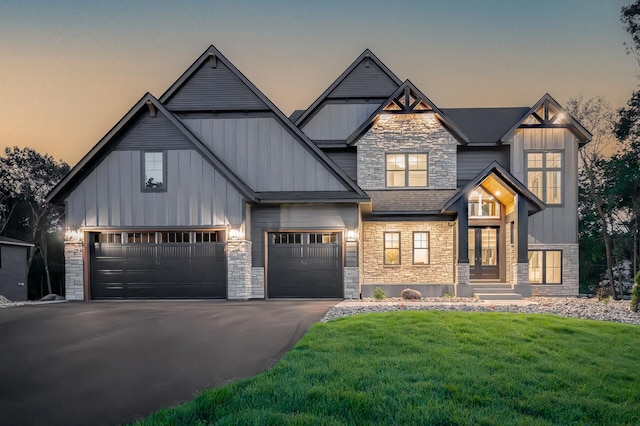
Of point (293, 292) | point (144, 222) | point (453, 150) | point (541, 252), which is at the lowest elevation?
point (293, 292)

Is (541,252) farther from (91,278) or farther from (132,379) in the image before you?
(91,278)

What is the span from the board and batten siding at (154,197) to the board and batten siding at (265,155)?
1.46 metres

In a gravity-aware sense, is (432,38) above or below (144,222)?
above

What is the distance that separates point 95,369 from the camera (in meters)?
5.68

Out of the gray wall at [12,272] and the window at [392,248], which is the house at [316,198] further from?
the gray wall at [12,272]

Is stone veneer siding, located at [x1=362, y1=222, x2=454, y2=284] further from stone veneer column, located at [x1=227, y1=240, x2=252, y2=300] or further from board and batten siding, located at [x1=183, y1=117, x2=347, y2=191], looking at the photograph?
stone veneer column, located at [x1=227, y1=240, x2=252, y2=300]

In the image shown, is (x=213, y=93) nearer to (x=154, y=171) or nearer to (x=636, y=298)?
(x=154, y=171)

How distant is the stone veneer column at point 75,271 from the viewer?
14.1m

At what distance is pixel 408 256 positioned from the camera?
17.3 meters

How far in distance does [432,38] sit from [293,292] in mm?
19579

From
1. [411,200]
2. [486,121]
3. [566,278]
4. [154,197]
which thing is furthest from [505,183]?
[154,197]

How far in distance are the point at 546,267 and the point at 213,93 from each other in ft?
54.7

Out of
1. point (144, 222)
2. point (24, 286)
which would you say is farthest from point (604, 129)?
point (24, 286)

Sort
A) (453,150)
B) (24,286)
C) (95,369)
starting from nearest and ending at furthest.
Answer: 1. (95,369)
2. (453,150)
3. (24,286)
